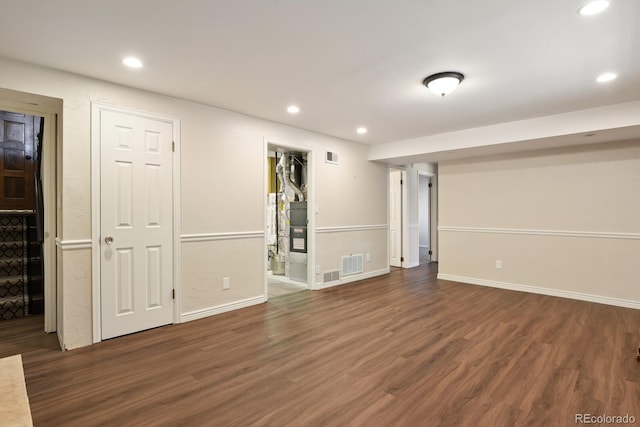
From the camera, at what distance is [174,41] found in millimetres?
2283

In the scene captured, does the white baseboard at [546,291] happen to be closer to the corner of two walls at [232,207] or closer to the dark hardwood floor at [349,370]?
the dark hardwood floor at [349,370]

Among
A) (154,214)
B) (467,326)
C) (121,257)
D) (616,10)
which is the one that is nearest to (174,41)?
(154,214)

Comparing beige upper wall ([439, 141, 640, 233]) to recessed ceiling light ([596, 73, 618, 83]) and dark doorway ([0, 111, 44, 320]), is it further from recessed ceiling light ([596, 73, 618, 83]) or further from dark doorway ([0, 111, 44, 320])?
dark doorway ([0, 111, 44, 320])

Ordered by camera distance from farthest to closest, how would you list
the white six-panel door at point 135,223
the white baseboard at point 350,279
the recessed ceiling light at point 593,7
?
the white baseboard at point 350,279, the white six-panel door at point 135,223, the recessed ceiling light at point 593,7

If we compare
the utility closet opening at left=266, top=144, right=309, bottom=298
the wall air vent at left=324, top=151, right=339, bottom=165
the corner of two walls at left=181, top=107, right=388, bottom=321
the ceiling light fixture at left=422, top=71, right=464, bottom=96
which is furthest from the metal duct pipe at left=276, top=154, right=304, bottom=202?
the ceiling light fixture at left=422, top=71, right=464, bottom=96

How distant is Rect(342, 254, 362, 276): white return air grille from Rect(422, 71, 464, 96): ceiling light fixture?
→ 3153mm

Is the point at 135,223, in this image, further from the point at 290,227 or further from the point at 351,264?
the point at 351,264

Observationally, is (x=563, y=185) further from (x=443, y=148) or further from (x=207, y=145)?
(x=207, y=145)

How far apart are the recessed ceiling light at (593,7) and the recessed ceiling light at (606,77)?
1.21 meters

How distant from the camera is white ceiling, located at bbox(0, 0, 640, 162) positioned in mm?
1938

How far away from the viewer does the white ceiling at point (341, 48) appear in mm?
1938

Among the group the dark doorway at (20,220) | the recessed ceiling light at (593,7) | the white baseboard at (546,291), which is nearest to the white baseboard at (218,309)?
the dark doorway at (20,220)

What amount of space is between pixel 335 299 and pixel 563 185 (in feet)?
12.0

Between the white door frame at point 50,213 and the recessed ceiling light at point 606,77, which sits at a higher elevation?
the recessed ceiling light at point 606,77
